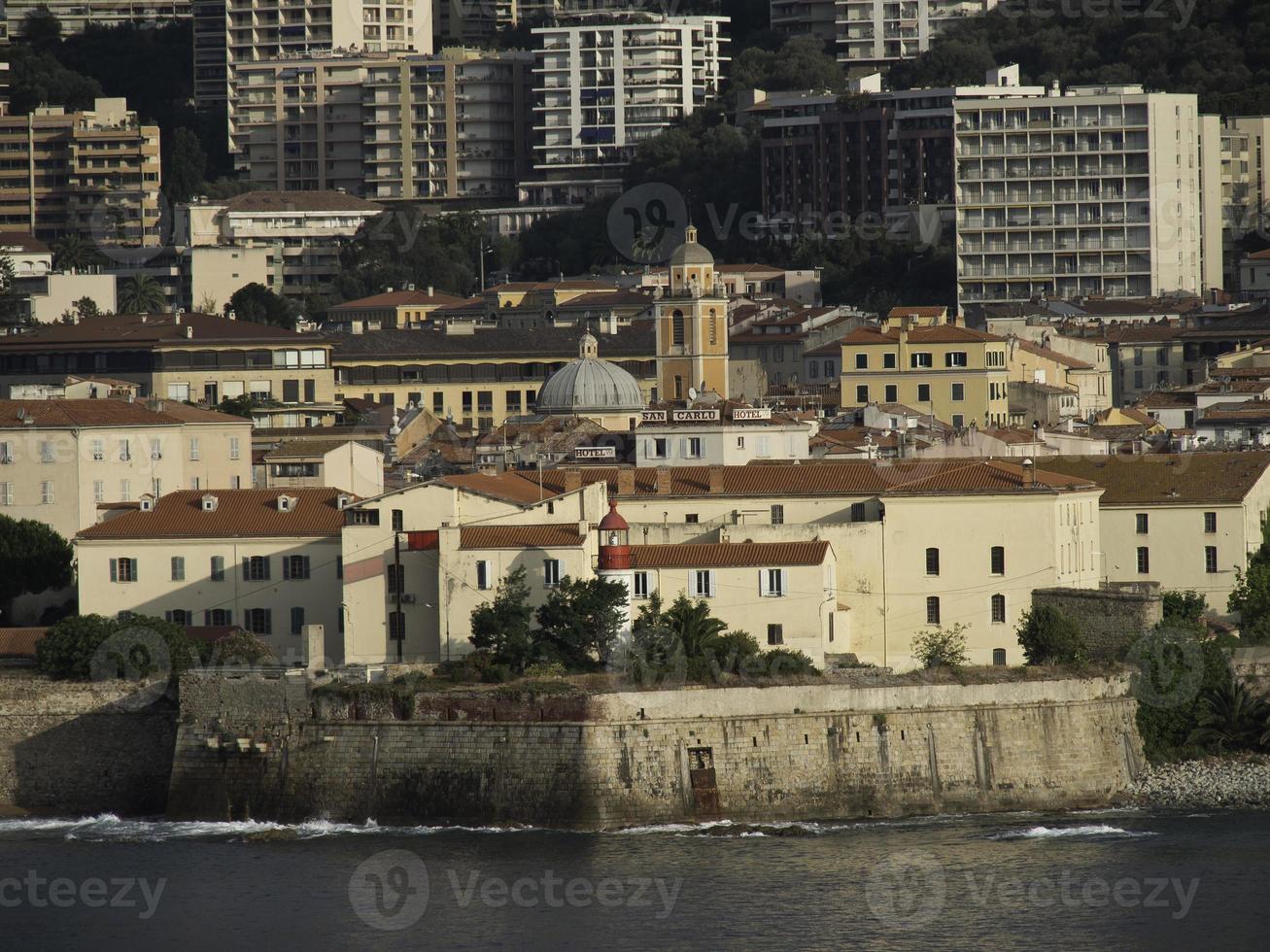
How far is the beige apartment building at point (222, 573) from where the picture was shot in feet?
215

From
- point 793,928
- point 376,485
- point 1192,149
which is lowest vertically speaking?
point 793,928

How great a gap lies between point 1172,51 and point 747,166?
22501 mm

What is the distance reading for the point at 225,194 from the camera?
17675 centimetres

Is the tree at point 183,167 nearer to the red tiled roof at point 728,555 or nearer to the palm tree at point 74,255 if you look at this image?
the palm tree at point 74,255

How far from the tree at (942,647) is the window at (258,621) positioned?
1404cm

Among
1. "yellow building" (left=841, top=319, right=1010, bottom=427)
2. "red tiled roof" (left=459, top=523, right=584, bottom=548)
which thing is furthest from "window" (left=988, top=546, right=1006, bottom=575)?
"yellow building" (left=841, top=319, right=1010, bottom=427)

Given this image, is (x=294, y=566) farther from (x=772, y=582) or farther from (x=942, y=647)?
(x=942, y=647)

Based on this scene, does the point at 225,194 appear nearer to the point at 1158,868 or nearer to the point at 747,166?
the point at 747,166

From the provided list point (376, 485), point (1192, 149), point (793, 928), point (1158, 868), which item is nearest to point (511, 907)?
point (793, 928)

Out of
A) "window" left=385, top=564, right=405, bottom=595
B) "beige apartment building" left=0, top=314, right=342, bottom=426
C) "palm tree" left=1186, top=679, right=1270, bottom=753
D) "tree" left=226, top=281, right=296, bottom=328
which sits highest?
"tree" left=226, top=281, right=296, bottom=328

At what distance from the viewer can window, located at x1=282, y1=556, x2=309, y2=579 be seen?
65562 millimetres

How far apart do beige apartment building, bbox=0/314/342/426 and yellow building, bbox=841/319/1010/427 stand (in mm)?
20663

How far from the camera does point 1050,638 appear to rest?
62375 millimetres

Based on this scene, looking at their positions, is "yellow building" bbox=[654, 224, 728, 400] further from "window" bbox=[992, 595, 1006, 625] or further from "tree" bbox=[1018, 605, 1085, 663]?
"tree" bbox=[1018, 605, 1085, 663]
